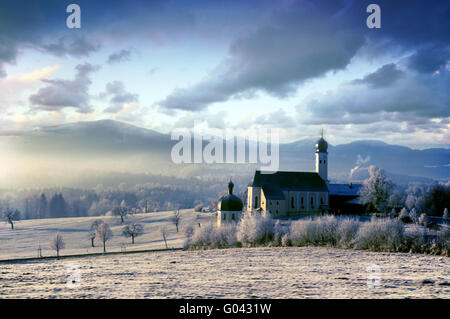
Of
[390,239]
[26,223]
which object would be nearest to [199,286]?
[390,239]

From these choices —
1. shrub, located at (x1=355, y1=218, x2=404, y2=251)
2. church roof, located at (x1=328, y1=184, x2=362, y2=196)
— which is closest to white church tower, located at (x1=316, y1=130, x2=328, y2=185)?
church roof, located at (x1=328, y1=184, x2=362, y2=196)

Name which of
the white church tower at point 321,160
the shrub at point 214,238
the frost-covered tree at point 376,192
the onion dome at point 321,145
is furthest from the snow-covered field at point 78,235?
the frost-covered tree at point 376,192

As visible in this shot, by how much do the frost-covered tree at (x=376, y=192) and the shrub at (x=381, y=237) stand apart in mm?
40816

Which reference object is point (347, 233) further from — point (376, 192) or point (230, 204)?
point (376, 192)

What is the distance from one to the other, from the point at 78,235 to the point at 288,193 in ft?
174

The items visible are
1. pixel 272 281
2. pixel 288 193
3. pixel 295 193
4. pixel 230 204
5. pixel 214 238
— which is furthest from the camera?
pixel 295 193

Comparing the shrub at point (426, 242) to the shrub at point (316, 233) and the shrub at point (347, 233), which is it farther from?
the shrub at point (316, 233)

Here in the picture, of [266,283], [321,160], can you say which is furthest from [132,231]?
[266,283]

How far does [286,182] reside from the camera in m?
73.4

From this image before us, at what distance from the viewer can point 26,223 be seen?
356 feet

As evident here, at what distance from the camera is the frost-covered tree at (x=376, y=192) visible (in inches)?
2899
